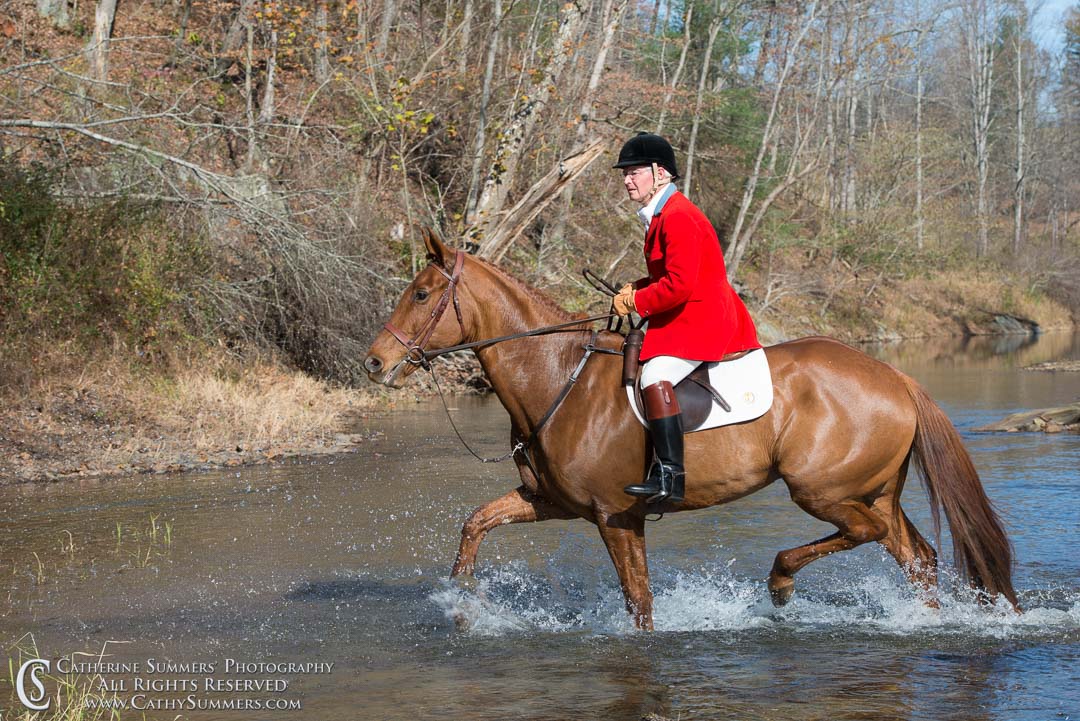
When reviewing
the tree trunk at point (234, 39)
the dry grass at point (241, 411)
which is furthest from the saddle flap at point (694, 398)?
the tree trunk at point (234, 39)

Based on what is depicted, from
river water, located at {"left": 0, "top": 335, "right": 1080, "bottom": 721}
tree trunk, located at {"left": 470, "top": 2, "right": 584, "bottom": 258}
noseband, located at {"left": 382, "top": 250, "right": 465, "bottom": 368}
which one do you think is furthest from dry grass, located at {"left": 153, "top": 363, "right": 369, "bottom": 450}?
noseband, located at {"left": 382, "top": 250, "right": 465, "bottom": 368}

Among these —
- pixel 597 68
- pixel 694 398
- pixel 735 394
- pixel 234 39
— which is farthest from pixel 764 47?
pixel 694 398

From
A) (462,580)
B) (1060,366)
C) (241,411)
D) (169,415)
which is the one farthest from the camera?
(1060,366)

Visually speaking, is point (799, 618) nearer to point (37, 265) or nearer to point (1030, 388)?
point (37, 265)

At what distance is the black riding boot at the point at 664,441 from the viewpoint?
578cm

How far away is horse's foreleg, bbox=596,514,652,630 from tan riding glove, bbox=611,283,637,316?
117 cm

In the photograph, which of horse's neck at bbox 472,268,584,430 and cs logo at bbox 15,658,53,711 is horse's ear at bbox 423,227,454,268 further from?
cs logo at bbox 15,658,53,711

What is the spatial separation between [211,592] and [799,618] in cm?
391

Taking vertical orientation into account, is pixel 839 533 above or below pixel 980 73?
below

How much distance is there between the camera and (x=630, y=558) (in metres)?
6.09

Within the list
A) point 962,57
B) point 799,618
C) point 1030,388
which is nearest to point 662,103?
point 1030,388

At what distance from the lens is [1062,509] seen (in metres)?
9.70

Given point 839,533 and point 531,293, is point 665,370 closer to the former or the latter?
point 531,293

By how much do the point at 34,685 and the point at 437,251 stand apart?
3.08m
